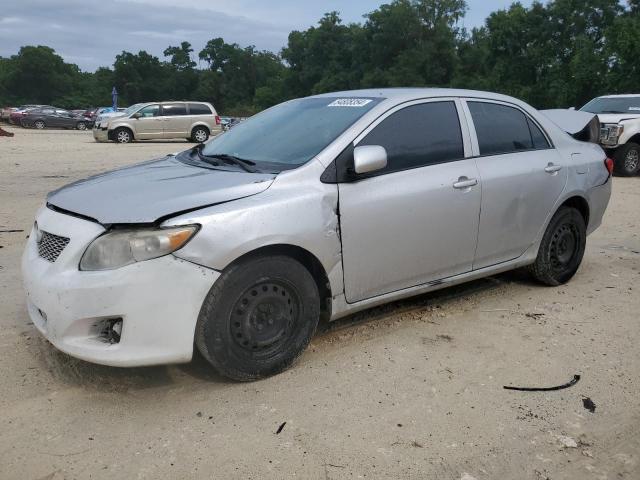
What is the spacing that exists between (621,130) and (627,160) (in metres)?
0.93

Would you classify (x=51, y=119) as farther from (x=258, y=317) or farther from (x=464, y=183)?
(x=258, y=317)

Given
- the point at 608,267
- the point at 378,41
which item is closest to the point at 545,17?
the point at 378,41

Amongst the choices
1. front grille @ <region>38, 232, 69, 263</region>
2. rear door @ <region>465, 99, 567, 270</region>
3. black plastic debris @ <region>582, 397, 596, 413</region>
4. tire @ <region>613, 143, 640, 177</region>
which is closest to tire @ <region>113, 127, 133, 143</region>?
tire @ <region>613, 143, 640, 177</region>

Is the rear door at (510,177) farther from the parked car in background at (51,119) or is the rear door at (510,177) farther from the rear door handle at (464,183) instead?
the parked car in background at (51,119)

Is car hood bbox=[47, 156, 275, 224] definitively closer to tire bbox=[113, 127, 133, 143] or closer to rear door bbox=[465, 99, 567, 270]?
rear door bbox=[465, 99, 567, 270]

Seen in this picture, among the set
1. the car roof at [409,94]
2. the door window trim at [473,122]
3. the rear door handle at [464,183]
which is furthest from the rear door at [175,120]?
the rear door handle at [464,183]

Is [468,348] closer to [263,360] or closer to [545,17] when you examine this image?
[263,360]

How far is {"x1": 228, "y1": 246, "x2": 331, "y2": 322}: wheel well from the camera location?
3254mm

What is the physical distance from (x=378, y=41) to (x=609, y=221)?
222ft

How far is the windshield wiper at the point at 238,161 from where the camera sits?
3634mm

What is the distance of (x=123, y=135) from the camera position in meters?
24.0

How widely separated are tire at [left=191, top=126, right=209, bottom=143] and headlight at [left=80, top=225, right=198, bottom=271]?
22302mm

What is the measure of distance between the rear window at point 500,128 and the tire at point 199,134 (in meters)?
21.0

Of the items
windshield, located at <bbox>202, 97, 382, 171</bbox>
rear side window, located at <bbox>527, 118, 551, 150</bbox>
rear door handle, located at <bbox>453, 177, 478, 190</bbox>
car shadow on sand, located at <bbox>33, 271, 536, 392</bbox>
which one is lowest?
car shadow on sand, located at <bbox>33, 271, 536, 392</bbox>
